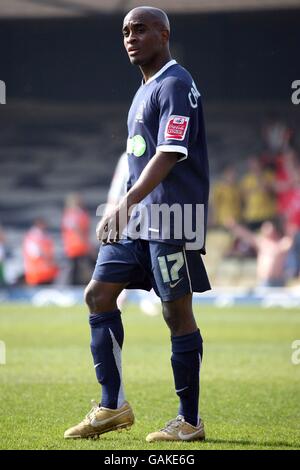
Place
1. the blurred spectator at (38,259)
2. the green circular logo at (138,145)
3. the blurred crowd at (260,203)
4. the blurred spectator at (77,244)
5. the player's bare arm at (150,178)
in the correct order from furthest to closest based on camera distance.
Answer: the blurred spectator at (77,244), the blurred spectator at (38,259), the blurred crowd at (260,203), the green circular logo at (138,145), the player's bare arm at (150,178)

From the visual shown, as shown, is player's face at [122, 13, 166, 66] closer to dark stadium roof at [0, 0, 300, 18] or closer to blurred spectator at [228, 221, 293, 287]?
blurred spectator at [228, 221, 293, 287]

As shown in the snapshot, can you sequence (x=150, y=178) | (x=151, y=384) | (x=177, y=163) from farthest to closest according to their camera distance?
(x=151, y=384), (x=177, y=163), (x=150, y=178)

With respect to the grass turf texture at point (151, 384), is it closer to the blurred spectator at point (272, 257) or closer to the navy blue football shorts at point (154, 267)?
the navy blue football shorts at point (154, 267)

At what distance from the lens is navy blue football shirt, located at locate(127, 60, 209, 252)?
18.8ft

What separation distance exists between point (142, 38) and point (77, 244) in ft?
58.0

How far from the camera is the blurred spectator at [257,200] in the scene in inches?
910

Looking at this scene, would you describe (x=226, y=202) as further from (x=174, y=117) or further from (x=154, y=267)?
(x=174, y=117)

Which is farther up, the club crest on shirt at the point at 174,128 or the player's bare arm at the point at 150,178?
the club crest on shirt at the point at 174,128

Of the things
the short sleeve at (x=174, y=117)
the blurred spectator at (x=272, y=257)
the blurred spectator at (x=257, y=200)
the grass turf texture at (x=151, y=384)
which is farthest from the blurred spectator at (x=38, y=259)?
the short sleeve at (x=174, y=117)

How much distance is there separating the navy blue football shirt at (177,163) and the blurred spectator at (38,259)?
1704 centimetres

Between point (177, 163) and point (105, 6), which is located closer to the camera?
point (177, 163)

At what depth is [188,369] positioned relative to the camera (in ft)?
19.2

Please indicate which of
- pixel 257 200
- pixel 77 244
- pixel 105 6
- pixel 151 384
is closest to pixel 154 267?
pixel 151 384
